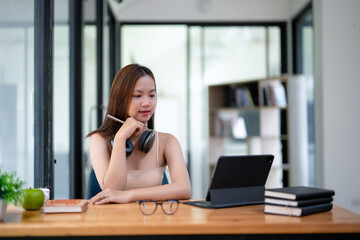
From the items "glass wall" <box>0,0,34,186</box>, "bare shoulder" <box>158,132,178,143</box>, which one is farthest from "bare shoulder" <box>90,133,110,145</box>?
"glass wall" <box>0,0,34,186</box>

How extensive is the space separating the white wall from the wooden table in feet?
11.3

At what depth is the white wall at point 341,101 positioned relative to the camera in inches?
192

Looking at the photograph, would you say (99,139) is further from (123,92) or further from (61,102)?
(61,102)

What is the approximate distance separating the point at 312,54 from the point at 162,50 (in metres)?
2.18

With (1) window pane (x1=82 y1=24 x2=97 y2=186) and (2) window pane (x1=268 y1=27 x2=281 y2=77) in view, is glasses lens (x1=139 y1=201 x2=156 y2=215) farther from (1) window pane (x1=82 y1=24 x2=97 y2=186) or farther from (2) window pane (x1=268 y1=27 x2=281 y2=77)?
(2) window pane (x1=268 y1=27 x2=281 y2=77)

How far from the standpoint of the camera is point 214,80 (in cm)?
673

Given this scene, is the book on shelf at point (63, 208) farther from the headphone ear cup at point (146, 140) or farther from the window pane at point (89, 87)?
the window pane at point (89, 87)

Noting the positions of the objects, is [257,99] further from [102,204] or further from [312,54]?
[102,204]

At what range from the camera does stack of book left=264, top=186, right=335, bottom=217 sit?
5.32 feet

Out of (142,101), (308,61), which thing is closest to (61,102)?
(142,101)

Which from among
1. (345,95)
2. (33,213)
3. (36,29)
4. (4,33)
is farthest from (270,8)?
(33,213)

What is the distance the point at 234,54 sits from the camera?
22.1 feet

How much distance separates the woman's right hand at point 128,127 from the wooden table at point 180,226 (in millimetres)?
703

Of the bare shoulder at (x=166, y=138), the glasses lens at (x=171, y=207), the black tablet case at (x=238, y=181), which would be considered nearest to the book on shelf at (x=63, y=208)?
the glasses lens at (x=171, y=207)
